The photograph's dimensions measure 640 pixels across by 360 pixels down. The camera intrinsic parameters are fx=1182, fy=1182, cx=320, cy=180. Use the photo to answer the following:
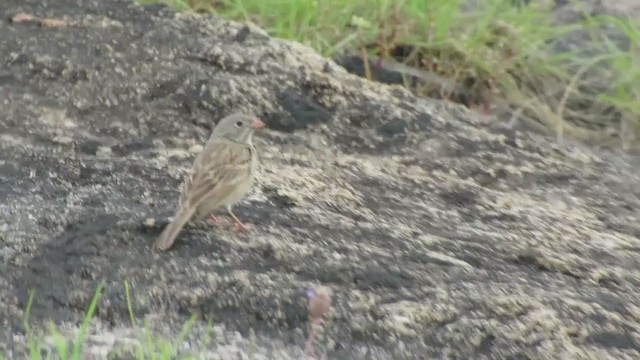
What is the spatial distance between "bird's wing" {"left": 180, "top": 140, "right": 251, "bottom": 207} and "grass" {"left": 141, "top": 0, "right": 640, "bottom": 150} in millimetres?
2389

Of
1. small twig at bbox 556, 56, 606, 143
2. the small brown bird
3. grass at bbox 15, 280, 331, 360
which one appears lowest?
small twig at bbox 556, 56, 606, 143

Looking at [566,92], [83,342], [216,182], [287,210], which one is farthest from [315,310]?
[566,92]

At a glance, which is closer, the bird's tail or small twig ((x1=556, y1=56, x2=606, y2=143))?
the bird's tail

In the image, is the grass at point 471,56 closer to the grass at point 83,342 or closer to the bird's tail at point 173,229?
the bird's tail at point 173,229

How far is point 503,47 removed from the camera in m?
7.43

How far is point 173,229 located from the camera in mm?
4234

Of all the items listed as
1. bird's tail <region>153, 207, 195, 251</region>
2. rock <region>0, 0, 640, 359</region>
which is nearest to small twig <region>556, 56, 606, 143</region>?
rock <region>0, 0, 640, 359</region>

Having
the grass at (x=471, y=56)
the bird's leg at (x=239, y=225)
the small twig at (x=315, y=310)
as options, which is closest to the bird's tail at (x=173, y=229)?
the bird's leg at (x=239, y=225)

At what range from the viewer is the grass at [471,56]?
720 centimetres

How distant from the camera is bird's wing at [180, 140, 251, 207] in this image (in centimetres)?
445

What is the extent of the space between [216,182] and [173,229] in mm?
361

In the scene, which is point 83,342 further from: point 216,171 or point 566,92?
point 566,92

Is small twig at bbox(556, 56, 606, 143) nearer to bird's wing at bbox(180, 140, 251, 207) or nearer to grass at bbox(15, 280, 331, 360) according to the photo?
bird's wing at bbox(180, 140, 251, 207)

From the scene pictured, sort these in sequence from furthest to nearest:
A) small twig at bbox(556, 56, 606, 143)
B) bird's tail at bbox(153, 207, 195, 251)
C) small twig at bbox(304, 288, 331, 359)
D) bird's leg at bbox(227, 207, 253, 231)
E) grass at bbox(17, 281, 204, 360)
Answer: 1. small twig at bbox(556, 56, 606, 143)
2. bird's leg at bbox(227, 207, 253, 231)
3. bird's tail at bbox(153, 207, 195, 251)
4. grass at bbox(17, 281, 204, 360)
5. small twig at bbox(304, 288, 331, 359)
